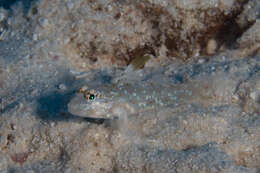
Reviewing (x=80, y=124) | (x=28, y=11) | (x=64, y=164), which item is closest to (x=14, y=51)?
(x=28, y=11)

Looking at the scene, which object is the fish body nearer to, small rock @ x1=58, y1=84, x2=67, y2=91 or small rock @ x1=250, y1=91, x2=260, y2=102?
small rock @ x1=58, y1=84, x2=67, y2=91

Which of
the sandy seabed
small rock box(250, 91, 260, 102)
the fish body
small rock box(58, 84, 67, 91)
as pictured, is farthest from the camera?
small rock box(58, 84, 67, 91)

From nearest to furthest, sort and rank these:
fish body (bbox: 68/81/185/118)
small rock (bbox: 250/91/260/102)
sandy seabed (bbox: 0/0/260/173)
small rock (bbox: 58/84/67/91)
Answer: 1. sandy seabed (bbox: 0/0/260/173)
2. fish body (bbox: 68/81/185/118)
3. small rock (bbox: 250/91/260/102)
4. small rock (bbox: 58/84/67/91)

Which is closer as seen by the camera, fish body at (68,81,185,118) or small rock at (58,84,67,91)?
fish body at (68,81,185,118)

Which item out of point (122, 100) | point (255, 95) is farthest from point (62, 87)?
point (255, 95)

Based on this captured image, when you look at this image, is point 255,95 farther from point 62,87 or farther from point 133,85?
point 62,87

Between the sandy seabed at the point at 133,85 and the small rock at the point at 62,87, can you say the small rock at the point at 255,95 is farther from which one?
the small rock at the point at 62,87

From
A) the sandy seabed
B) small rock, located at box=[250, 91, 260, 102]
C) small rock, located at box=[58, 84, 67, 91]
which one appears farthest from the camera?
small rock, located at box=[58, 84, 67, 91]

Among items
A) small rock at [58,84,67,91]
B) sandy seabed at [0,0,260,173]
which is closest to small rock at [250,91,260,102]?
sandy seabed at [0,0,260,173]

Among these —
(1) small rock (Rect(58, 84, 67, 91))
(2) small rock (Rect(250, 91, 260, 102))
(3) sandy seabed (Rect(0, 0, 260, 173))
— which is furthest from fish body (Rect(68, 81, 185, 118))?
(2) small rock (Rect(250, 91, 260, 102))

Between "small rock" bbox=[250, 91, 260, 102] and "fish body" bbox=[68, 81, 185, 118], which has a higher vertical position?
"small rock" bbox=[250, 91, 260, 102]

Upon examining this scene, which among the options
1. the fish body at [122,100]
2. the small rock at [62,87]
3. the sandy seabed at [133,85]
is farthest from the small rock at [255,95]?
the small rock at [62,87]
